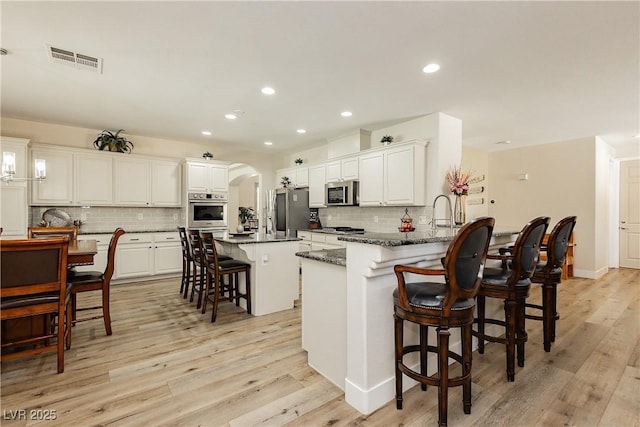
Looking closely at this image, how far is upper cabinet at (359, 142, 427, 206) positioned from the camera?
4.35 metres

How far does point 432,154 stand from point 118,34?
3781 millimetres

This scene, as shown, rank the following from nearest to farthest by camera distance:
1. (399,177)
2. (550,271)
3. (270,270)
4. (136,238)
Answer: (550,271) < (270,270) < (399,177) < (136,238)

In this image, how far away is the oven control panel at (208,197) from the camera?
588 centimetres

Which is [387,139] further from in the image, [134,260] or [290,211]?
[134,260]

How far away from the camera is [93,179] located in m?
5.12

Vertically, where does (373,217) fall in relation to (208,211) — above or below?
below

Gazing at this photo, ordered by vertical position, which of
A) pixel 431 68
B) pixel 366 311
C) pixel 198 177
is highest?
pixel 431 68

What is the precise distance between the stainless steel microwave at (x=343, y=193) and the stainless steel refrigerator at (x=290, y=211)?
787mm

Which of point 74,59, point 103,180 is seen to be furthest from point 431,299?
point 103,180

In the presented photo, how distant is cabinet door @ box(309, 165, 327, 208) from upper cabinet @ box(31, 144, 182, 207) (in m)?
2.57

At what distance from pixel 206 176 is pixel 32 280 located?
4.07 metres

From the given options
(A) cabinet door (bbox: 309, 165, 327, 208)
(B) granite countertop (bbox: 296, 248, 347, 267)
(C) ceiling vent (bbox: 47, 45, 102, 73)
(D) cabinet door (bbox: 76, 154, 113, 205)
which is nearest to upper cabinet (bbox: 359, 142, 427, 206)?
(A) cabinet door (bbox: 309, 165, 327, 208)

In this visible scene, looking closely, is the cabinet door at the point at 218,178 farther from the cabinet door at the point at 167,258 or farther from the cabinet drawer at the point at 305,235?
the cabinet drawer at the point at 305,235

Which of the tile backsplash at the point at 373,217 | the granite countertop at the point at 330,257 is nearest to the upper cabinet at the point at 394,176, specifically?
the tile backsplash at the point at 373,217
